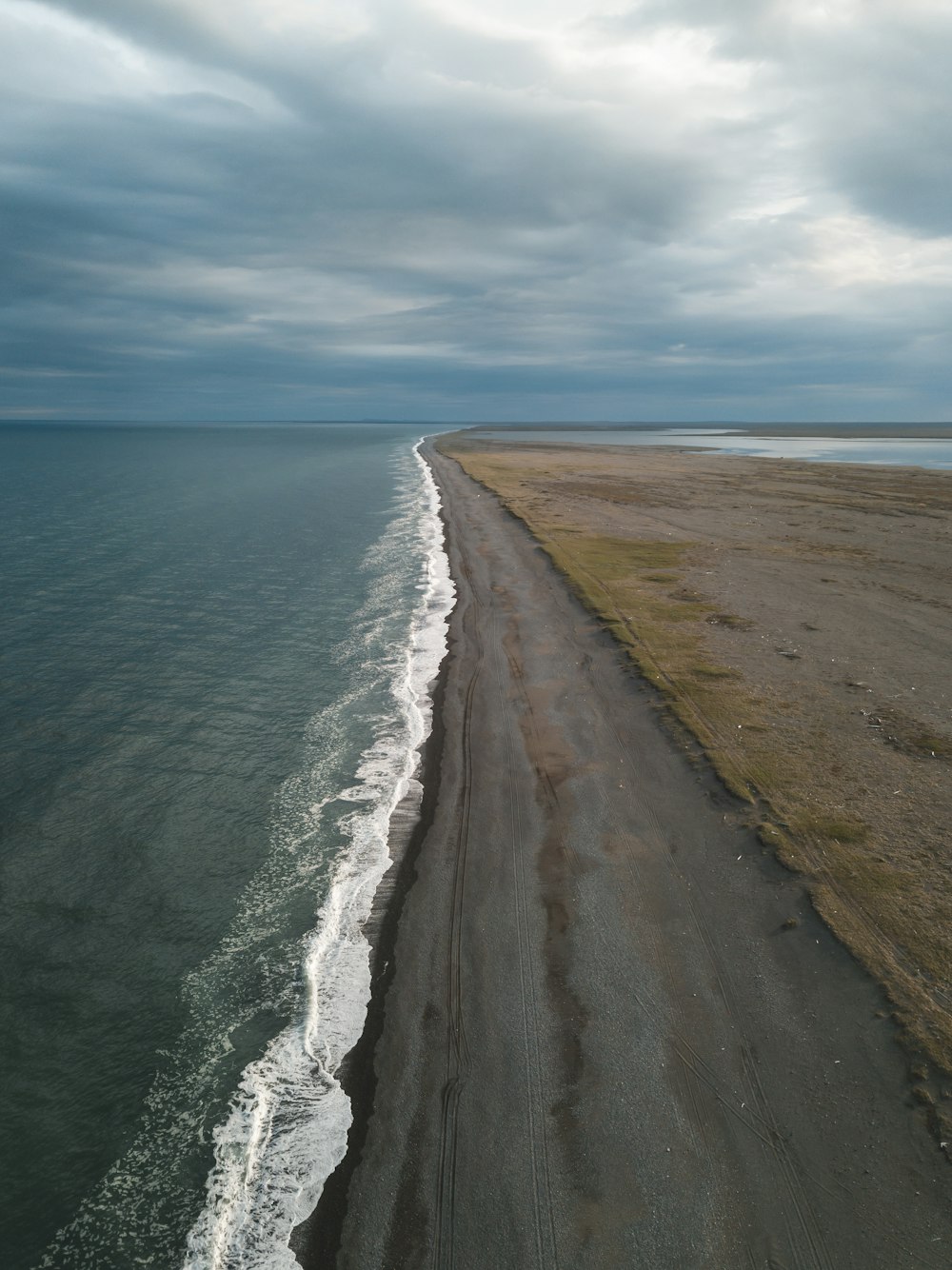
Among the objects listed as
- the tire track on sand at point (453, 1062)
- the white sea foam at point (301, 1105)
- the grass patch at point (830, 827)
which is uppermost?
the grass patch at point (830, 827)

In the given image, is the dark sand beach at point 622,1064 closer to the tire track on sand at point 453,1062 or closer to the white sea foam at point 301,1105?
the tire track on sand at point 453,1062

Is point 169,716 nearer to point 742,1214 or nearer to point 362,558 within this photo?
point 742,1214

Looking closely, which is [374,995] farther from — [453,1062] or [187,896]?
[187,896]

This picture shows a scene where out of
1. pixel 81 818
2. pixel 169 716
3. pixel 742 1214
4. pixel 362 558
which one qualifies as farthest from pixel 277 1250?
pixel 362 558

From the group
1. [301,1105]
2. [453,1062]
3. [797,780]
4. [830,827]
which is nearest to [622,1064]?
[453,1062]

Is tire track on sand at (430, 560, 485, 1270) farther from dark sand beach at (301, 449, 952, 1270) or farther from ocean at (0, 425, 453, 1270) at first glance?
ocean at (0, 425, 453, 1270)

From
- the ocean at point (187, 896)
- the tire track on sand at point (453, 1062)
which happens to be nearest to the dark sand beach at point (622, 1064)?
the tire track on sand at point (453, 1062)
